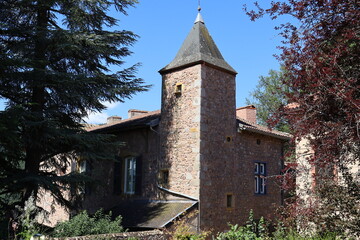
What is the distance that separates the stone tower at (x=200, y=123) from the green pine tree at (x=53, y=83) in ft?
5.15

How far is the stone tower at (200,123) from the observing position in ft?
41.4

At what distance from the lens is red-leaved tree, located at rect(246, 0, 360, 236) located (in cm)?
534

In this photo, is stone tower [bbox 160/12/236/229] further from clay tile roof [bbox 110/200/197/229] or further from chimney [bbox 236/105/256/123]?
chimney [bbox 236/105/256/123]

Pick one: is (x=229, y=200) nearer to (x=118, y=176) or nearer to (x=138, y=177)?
(x=138, y=177)

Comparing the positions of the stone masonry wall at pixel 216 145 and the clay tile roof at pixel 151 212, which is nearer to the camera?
the clay tile roof at pixel 151 212

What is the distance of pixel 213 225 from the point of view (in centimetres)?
1256

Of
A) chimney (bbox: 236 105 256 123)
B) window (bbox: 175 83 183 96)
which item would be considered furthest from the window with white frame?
chimney (bbox: 236 105 256 123)

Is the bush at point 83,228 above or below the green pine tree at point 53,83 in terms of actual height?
below

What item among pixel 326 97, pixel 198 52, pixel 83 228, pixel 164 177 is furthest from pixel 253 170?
pixel 326 97

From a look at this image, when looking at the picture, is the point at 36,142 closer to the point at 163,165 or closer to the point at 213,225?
the point at 163,165

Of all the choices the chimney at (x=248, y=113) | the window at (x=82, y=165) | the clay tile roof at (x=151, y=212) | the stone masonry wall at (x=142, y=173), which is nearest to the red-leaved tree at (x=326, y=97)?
the clay tile roof at (x=151, y=212)

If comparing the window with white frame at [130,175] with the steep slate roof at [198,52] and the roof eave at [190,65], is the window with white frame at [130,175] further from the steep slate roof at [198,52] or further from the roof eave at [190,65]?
the steep slate roof at [198,52]

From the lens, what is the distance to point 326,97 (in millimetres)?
5461

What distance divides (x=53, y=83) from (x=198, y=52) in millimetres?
5258
